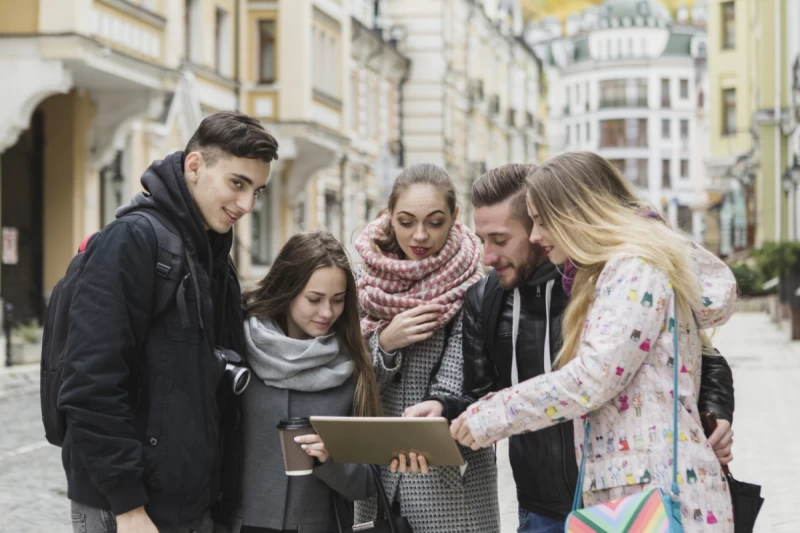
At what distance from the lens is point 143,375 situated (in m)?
3.41

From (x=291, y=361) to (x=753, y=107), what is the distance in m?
43.6

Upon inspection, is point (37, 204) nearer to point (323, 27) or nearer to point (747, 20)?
point (323, 27)

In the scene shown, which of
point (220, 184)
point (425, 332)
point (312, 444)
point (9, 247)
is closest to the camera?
point (220, 184)

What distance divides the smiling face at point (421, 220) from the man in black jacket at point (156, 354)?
70 centimetres

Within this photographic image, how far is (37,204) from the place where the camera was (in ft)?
71.4

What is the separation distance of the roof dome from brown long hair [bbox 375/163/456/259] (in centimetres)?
12765

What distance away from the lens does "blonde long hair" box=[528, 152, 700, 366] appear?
10.7 feet

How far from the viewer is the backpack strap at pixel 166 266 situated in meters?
3.41

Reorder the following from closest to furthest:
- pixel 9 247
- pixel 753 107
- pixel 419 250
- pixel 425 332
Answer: pixel 425 332
pixel 419 250
pixel 9 247
pixel 753 107

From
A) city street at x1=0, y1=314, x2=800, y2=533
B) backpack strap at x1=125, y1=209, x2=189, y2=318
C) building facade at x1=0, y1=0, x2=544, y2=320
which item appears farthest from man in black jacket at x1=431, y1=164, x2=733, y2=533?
building facade at x1=0, y1=0, x2=544, y2=320

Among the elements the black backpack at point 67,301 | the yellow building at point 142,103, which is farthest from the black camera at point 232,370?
the yellow building at point 142,103

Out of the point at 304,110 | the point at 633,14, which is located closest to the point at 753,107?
the point at 304,110

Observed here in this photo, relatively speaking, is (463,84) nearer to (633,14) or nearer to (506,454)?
(506,454)

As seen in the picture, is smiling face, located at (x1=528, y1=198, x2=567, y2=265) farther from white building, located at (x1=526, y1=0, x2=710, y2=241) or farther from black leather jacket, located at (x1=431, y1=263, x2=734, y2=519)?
white building, located at (x1=526, y1=0, x2=710, y2=241)
